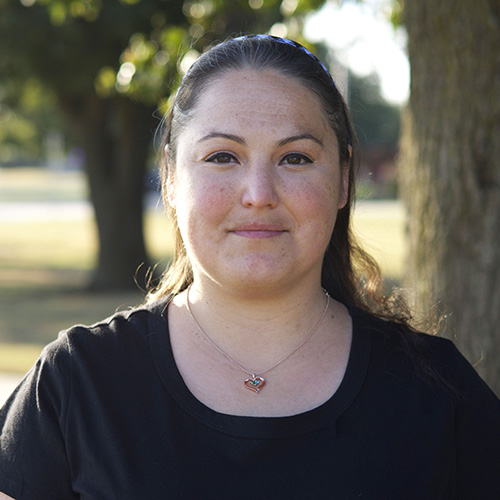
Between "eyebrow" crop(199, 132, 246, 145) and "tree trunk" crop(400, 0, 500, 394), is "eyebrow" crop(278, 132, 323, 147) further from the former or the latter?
"tree trunk" crop(400, 0, 500, 394)

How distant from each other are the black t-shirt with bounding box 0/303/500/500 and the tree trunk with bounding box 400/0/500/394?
4.86 ft

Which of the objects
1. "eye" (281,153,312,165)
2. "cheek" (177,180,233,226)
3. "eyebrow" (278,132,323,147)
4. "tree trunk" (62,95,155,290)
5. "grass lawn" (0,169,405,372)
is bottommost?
"grass lawn" (0,169,405,372)

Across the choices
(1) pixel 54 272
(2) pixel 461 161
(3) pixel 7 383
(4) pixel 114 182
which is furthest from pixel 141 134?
(2) pixel 461 161

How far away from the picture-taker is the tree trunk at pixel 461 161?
330 centimetres

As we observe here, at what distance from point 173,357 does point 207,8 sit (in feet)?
16.0

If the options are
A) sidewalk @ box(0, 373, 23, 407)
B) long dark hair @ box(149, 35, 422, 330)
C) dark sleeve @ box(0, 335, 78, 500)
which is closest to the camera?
dark sleeve @ box(0, 335, 78, 500)

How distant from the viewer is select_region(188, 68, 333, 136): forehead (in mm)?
1805

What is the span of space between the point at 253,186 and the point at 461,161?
190 cm

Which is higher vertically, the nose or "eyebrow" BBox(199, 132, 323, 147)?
"eyebrow" BBox(199, 132, 323, 147)

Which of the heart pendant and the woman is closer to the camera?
the woman

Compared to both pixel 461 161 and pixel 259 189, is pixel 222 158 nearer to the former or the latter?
pixel 259 189

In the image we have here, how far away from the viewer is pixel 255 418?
1.71 m

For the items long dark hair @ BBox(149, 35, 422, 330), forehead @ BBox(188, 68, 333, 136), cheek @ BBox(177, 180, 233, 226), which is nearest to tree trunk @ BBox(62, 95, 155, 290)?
long dark hair @ BBox(149, 35, 422, 330)

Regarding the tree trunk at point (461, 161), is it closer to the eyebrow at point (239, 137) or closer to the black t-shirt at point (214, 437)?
the black t-shirt at point (214, 437)
